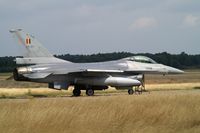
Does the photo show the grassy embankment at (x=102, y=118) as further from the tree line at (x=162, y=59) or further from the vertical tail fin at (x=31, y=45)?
the tree line at (x=162, y=59)

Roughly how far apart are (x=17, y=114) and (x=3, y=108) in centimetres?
115

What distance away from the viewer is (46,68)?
31.3 m

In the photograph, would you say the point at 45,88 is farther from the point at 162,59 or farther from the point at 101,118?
the point at 162,59

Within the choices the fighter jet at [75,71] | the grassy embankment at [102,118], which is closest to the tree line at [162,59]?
the fighter jet at [75,71]

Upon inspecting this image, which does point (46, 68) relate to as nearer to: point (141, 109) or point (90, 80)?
point (90, 80)

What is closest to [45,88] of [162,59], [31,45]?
[31,45]

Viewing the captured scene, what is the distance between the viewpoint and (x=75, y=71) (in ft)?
104

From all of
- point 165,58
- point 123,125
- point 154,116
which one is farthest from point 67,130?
point 165,58

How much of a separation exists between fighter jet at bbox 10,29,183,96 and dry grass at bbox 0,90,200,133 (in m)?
15.5

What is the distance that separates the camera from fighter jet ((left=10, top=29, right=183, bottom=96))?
31109 mm

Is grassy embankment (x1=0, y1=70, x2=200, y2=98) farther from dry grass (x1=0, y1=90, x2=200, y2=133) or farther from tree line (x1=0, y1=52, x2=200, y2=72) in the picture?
tree line (x1=0, y1=52, x2=200, y2=72)

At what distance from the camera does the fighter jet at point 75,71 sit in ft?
102

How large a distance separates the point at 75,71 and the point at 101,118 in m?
18.6

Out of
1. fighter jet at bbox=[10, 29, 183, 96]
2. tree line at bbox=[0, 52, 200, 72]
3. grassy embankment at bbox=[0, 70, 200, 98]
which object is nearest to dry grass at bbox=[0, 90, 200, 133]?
fighter jet at bbox=[10, 29, 183, 96]
